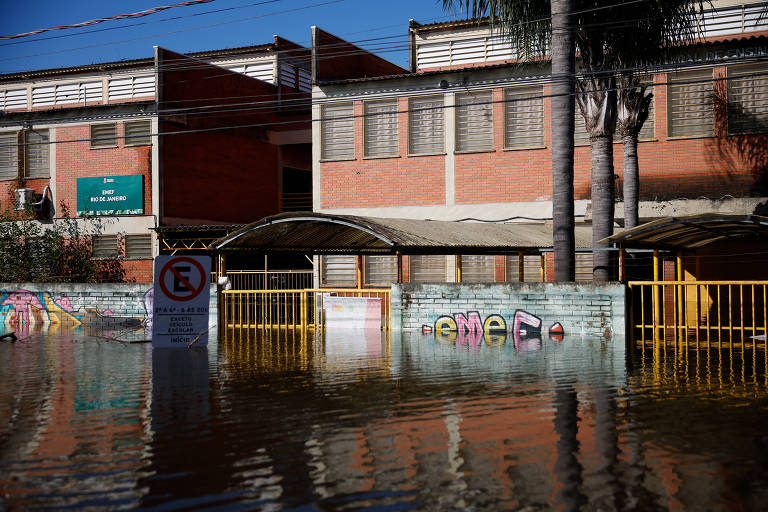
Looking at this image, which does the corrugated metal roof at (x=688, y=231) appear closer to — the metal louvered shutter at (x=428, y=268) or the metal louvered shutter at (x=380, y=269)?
the metal louvered shutter at (x=428, y=268)

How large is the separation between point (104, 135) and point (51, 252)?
4882 millimetres

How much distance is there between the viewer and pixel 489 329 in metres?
20.3

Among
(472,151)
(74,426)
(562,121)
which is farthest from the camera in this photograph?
(472,151)

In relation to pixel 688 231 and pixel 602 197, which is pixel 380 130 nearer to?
pixel 602 197

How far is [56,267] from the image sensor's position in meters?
32.6

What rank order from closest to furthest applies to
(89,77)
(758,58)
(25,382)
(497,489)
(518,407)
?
(497,489) → (518,407) → (25,382) → (758,58) → (89,77)

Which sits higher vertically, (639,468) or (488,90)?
(488,90)

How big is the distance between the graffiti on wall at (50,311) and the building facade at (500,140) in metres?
7.43

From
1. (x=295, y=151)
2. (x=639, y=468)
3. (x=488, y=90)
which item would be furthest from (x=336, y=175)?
(x=639, y=468)

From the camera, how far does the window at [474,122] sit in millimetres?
27516

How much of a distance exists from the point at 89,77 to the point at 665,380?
3417cm

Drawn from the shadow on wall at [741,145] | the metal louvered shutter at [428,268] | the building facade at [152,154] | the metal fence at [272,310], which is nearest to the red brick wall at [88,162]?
the building facade at [152,154]

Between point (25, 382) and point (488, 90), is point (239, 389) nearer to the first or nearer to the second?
point (25, 382)

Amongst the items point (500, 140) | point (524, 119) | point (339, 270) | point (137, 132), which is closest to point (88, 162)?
point (137, 132)
